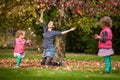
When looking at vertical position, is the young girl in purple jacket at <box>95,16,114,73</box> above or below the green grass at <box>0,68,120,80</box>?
above

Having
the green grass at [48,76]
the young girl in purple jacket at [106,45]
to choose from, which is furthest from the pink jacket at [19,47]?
the young girl in purple jacket at [106,45]

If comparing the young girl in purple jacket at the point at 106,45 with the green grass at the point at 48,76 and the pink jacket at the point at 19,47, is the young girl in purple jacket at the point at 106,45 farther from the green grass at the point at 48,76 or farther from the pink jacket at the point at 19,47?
the pink jacket at the point at 19,47

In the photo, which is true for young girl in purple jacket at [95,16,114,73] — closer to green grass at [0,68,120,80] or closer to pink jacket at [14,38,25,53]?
green grass at [0,68,120,80]

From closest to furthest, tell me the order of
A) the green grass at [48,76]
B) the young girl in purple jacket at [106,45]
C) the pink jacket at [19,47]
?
the green grass at [48,76] → the young girl in purple jacket at [106,45] → the pink jacket at [19,47]

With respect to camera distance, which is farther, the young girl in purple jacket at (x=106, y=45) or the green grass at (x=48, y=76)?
the young girl in purple jacket at (x=106, y=45)

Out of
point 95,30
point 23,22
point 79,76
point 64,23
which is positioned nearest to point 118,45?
point 95,30

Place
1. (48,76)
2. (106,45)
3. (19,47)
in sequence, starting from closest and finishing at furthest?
(48,76), (106,45), (19,47)

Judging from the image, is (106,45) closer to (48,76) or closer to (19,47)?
(48,76)

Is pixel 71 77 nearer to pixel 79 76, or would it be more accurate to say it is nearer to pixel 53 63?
pixel 79 76

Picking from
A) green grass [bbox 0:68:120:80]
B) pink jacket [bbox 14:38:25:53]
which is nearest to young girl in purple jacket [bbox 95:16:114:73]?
green grass [bbox 0:68:120:80]

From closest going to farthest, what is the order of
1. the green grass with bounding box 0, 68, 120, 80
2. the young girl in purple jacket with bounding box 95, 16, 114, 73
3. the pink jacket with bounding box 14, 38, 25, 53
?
1. the green grass with bounding box 0, 68, 120, 80
2. the young girl in purple jacket with bounding box 95, 16, 114, 73
3. the pink jacket with bounding box 14, 38, 25, 53

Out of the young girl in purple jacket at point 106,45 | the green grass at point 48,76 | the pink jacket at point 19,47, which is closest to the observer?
the green grass at point 48,76

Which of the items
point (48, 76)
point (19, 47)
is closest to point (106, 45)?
point (48, 76)

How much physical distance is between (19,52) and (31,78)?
441cm
